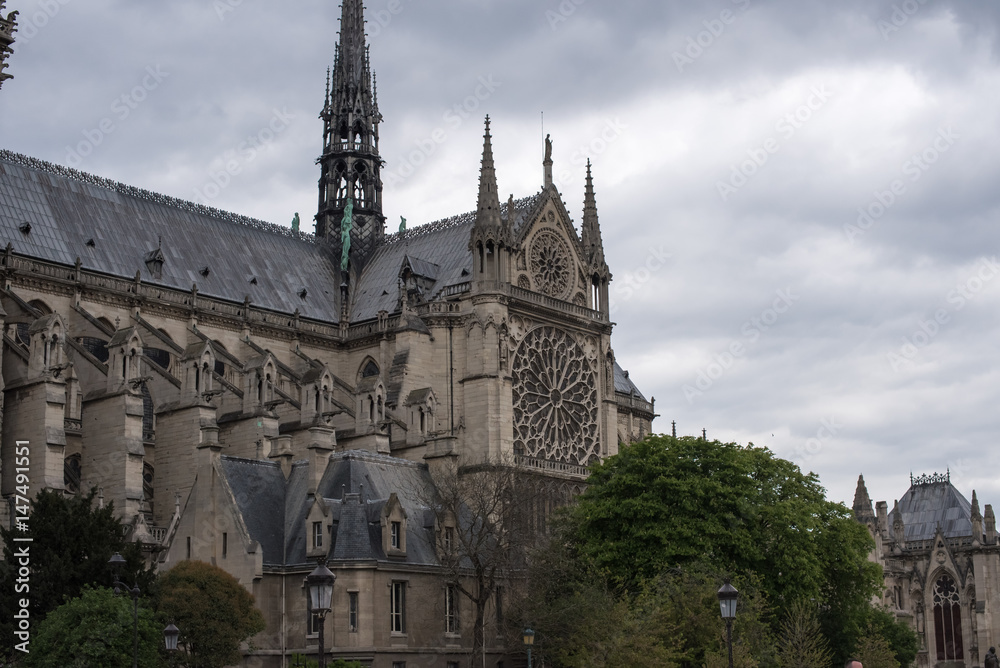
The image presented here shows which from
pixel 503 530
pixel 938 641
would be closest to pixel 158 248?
pixel 503 530

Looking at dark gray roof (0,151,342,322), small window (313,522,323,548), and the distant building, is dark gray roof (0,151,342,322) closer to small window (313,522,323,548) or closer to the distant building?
small window (313,522,323,548)

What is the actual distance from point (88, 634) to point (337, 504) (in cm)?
1226

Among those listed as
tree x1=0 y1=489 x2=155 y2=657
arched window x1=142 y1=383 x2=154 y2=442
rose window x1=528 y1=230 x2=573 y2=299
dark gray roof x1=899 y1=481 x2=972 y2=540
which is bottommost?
tree x1=0 y1=489 x2=155 y2=657

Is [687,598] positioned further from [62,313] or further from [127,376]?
[62,313]

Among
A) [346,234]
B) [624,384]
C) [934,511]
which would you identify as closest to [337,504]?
[346,234]

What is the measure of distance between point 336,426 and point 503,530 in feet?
51.3

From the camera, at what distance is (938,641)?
→ 325ft

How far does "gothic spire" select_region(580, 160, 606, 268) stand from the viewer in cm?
7675

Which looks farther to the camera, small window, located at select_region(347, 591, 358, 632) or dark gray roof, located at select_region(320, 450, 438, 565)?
dark gray roof, located at select_region(320, 450, 438, 565)

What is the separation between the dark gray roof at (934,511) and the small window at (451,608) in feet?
Result: 205

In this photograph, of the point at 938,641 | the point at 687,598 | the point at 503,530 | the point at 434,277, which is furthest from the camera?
the point at 938,641

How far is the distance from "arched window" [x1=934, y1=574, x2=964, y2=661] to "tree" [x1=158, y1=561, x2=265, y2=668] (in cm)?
6666

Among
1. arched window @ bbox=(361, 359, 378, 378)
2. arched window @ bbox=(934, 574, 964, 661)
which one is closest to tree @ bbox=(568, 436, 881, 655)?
arched window @ bbox=(361, 359, 378, 378)

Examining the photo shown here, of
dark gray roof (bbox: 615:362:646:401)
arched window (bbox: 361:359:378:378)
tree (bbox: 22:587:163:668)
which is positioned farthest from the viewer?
dark gray roof (bbox: 615:362:646:401)
